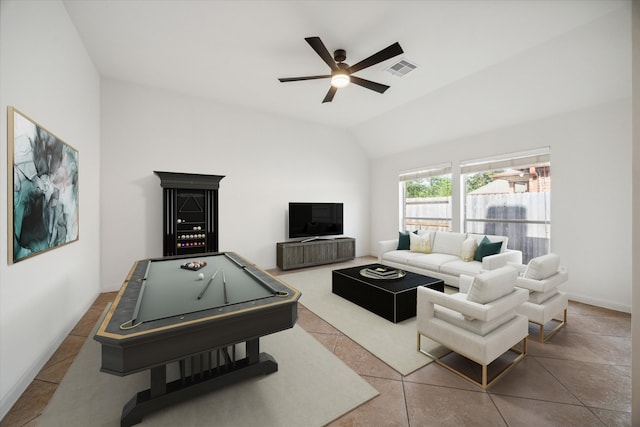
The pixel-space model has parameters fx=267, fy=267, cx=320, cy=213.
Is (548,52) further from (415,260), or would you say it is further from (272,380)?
(272,380)

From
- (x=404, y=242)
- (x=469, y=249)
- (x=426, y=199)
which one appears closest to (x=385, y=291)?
(x=469, y=249)

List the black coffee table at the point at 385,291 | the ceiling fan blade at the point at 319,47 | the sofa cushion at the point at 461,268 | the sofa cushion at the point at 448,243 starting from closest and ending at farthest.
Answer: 1. the ceiling fan blade at the point at 319,47
2. the black coffee table at the point at 385,291
3. the sofa cushion at the point at 461,268
4. the sofa cushion at the point at 448,243

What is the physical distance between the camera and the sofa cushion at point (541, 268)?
2730 millimetres

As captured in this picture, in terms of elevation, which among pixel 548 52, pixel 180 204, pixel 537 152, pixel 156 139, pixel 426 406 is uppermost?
pixel 548 52

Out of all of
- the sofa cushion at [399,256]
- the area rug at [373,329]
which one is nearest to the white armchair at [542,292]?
the area rug at [373,329]

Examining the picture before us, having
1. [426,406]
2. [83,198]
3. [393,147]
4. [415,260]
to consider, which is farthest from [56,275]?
[393,147]

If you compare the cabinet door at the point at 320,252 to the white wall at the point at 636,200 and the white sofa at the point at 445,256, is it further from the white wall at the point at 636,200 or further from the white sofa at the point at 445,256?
the white wall at the point at 636,200

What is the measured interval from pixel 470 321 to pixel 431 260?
2543mm

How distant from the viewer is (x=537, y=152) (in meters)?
4.27

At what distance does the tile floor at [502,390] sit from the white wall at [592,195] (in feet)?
3.80

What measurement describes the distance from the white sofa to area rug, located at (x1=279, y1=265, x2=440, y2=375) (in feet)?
4.59

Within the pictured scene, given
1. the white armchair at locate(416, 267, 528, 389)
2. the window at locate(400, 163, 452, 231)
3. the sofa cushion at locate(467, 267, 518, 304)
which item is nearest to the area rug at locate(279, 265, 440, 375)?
the white armchair at locate(416, 267, 528, 389)

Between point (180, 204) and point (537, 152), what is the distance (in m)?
5.91

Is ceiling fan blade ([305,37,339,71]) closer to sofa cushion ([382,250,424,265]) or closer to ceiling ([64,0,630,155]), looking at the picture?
ceiling ([64,0,630,155])
